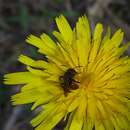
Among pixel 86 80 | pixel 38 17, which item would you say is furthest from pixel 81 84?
pixel 38 17

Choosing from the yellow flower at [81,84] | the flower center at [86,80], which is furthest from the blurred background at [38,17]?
the flower center at [86,80]

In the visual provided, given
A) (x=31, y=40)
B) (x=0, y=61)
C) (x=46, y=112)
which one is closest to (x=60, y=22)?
(x=31, y=40)

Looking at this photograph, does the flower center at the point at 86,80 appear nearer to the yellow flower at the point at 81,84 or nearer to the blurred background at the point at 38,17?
the yellow flower at the point at 81,84

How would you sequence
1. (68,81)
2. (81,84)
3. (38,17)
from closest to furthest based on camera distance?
1. (68,81)
2. (81,84)
3. (38,17)

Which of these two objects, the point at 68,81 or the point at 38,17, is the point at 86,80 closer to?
the point at 68,81

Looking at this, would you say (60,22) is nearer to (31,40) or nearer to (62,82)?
(31,40)

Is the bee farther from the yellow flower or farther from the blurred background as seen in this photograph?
the blurred background
